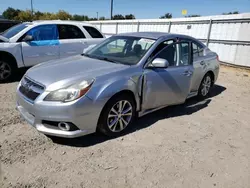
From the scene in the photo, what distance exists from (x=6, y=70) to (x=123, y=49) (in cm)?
372

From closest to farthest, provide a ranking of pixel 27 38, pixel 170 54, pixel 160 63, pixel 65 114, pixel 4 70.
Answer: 1. pixel 65 114
2. pixel 160 63
3. pixel 170 54
4. pixel 4 70
5. pixel 27 38

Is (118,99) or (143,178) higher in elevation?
(118,99)

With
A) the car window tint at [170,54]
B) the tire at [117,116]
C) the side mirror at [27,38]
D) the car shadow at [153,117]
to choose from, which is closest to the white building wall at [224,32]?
the car shadow at [153,117]

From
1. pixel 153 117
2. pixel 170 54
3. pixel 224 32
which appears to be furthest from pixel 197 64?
pixel 224 32

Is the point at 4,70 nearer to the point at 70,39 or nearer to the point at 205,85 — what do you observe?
the point at 70,39

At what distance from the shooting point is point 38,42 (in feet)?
21.8

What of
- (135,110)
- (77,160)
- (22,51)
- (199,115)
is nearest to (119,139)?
(135,110)

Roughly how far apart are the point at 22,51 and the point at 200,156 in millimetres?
5360

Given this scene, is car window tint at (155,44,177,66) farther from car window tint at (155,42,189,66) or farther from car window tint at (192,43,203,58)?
car window tint at (192,43,203,58)

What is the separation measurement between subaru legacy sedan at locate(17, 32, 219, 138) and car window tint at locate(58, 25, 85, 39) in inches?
114

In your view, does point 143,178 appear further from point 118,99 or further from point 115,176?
point 118,99

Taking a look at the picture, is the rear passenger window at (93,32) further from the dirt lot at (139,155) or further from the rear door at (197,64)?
the dirt lot at (139,155)

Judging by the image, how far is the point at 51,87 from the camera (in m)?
3.04

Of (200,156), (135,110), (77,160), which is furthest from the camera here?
(135,110)
